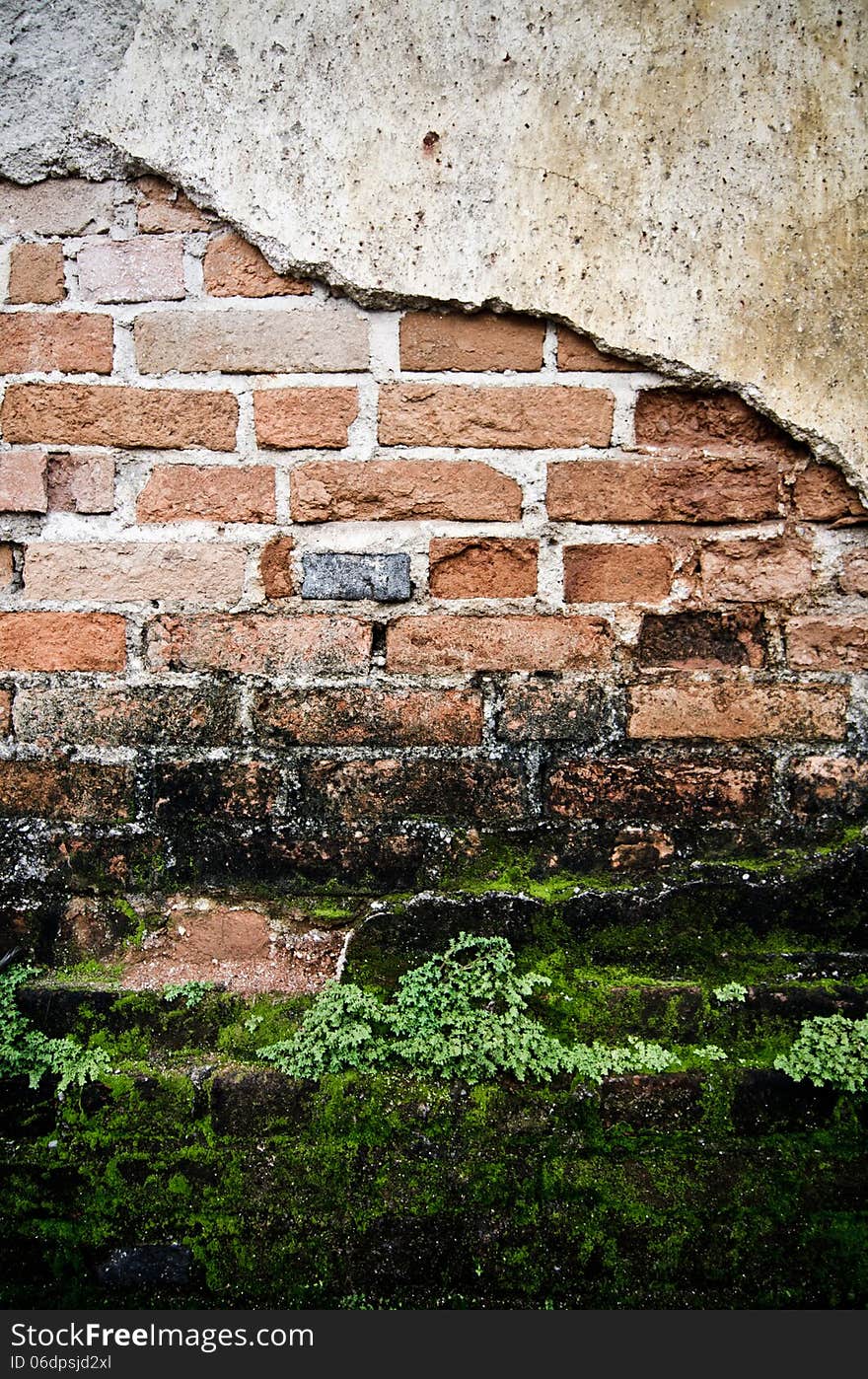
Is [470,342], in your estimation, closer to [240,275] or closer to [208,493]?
[240,275]

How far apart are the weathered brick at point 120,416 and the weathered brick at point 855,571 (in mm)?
1073

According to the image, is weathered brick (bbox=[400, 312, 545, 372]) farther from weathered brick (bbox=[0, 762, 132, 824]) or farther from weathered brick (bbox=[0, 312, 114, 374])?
weathered brick (bbox=[0, 762, 132, 824])

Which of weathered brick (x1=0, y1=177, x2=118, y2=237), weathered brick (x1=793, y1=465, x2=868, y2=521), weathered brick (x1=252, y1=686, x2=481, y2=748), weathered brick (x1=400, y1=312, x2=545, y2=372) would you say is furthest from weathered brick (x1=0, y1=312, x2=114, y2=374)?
weathered brick (x1=793, y1=465, x2=868, y2=521)

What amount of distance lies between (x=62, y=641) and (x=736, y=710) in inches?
46.5

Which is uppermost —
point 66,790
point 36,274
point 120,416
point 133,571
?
point 36,274

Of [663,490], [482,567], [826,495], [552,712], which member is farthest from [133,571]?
[826,495]

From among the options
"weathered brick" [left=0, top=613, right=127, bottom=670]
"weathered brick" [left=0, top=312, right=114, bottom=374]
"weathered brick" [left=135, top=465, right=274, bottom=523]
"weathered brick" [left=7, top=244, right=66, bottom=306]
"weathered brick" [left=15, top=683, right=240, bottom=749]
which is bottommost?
"weathered brick" [left=15, top=683, right=240, bottom=749]

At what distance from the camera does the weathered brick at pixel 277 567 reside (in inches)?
59.7

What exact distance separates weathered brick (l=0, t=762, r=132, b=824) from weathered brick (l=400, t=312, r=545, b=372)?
2.91 ft

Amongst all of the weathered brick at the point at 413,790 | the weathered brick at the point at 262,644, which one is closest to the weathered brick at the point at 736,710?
the weathered brick at the point at 413,790

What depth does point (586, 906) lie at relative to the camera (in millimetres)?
1491

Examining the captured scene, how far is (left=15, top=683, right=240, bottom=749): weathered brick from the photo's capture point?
153cm

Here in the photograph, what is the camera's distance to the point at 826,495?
149 cm

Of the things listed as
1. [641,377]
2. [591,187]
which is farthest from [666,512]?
[591,187]
